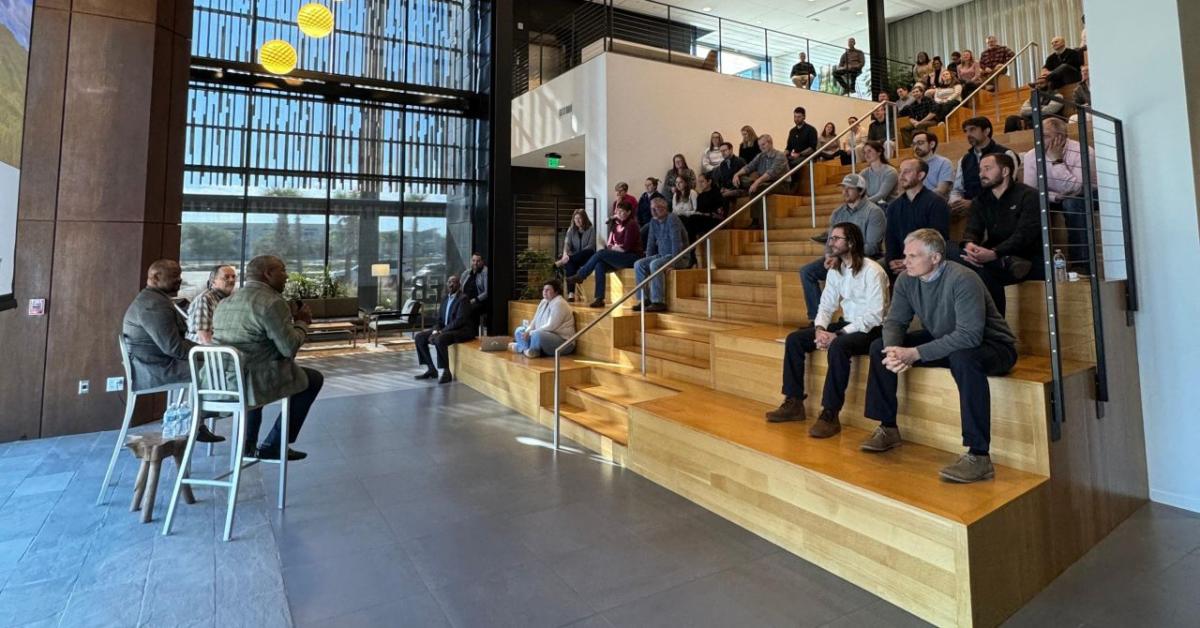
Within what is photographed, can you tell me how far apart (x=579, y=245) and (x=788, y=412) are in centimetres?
464

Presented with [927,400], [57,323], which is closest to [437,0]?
A: [57,323]

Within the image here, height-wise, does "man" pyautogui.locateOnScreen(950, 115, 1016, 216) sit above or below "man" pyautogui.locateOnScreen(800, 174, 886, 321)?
above

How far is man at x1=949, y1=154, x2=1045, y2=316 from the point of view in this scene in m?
3.26

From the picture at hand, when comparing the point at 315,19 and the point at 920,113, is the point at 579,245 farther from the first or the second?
the point at 920,113

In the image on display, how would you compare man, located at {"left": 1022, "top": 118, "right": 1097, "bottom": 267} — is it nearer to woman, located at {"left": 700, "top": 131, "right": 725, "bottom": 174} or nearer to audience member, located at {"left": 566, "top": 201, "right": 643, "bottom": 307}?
audience member, located at {"left": 566, "top": 201, "right": 643, "bottom": 307}

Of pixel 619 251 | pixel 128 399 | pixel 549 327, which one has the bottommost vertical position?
pixel 128 399

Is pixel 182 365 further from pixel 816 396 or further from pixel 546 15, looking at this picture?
pixel 546 15

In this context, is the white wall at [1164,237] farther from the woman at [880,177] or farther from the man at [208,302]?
the man at [208,302]

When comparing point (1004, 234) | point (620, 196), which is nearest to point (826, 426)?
point (1004, 234)

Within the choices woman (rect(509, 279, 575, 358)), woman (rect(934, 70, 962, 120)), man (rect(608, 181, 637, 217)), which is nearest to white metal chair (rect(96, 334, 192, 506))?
woman (rect(509, 279, 575, 358))

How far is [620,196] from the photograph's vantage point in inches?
283

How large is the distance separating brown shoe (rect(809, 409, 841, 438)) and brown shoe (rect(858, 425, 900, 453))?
21 centimetres

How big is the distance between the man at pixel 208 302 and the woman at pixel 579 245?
13.2ft

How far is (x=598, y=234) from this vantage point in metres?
8.11
